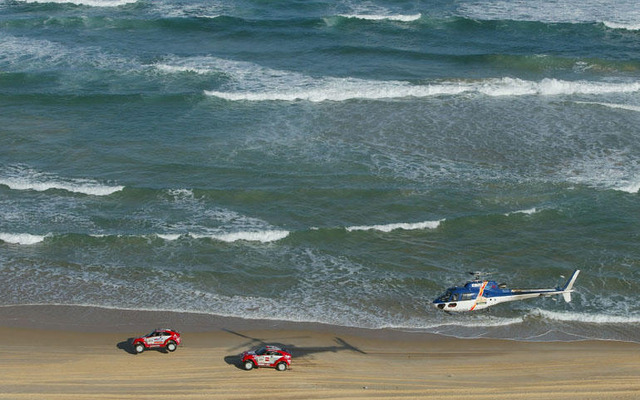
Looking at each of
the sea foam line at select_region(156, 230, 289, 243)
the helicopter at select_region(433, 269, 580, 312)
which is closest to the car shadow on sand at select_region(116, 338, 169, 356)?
the sea foam line at select_region(156, 230, 289, 243)

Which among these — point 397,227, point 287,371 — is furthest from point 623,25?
point 287,371

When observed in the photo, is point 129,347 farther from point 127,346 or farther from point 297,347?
point 297,347

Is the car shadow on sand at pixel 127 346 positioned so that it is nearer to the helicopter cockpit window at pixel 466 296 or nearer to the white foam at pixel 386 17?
the helicopter cockpit window at pixel 466 296

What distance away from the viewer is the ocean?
29859mm

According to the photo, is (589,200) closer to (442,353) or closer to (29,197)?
(442,353)

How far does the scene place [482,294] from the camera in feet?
88.6

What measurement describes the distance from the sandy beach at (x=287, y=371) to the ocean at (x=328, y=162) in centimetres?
90

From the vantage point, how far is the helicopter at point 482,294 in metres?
26.9

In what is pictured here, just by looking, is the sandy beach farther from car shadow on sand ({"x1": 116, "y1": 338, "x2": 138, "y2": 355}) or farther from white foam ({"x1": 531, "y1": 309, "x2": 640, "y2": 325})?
white foam ({"x1": 531, "y1": 309, "x2": 640, "y2": 325})

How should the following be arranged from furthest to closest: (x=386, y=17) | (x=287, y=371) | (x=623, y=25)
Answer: (x=386, y=17) < (x=623, y=25) < (x=287, y=371)

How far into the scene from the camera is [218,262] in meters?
31.5

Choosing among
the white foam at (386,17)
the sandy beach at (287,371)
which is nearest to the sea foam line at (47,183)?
the sandy beach at (287,371)

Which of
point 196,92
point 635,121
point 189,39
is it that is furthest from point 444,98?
point 189,39

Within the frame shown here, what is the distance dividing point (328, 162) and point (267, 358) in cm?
1645
